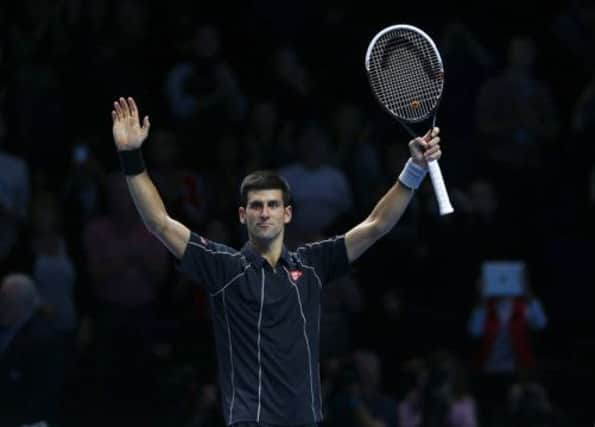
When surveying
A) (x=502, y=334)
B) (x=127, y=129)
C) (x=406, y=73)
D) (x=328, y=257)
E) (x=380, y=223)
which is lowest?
(x=502, y=334)

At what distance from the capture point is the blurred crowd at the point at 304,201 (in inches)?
467

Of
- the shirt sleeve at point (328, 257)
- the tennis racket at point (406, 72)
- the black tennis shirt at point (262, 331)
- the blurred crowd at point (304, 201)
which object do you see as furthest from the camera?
the blurred crowd at point (304, 201)

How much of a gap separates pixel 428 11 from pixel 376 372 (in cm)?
450

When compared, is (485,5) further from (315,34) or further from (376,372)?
(376,372)

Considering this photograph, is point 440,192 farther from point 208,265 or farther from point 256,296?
point 208,265

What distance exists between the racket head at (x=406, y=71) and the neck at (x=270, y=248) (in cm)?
105

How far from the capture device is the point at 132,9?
44.9 feet

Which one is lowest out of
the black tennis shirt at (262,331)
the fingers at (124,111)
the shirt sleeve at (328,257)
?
the black tennis shirt at (262,331)

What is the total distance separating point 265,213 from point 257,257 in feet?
0.72

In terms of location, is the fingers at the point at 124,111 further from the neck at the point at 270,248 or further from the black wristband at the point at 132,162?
the neck at the point at 270,248

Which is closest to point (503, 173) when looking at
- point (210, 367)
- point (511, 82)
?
point (511, 82)

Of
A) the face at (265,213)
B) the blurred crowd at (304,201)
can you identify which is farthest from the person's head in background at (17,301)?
the face at (265,213)

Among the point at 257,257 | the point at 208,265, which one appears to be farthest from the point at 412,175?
the point at 208,265

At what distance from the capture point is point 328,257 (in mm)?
7387
